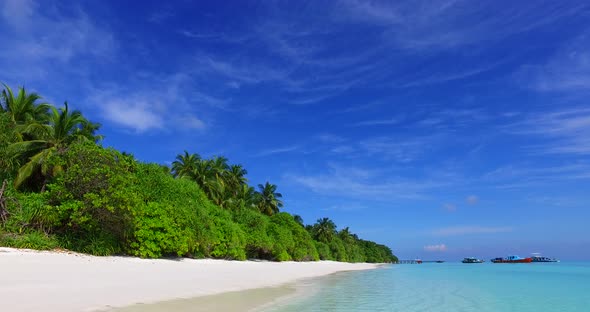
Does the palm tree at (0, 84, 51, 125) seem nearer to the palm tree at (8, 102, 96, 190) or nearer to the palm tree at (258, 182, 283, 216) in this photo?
the palm tree at (8, 102, 96, 190)

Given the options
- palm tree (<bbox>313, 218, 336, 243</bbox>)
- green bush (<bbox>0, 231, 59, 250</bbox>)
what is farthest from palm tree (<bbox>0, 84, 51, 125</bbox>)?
palm tree (<bbox>313, 218, 336, 243</bbox>)

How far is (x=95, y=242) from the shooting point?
1828 centimetres

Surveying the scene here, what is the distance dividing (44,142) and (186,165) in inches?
874

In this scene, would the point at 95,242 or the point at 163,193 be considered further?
the point at 163,193

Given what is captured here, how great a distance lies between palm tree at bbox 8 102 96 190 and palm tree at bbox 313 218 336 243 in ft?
208

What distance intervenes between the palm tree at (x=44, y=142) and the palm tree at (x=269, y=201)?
39068 millimetres

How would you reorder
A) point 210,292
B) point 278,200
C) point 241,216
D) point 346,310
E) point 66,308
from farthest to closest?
point 278,200
point 241,216
point 210,292
point 346,310
point 66,308

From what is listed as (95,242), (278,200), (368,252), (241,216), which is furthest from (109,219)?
(368,252)

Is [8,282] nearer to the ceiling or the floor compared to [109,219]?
nearer to the floor

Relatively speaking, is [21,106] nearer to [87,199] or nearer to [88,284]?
[87,199]

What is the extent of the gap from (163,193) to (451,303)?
16937 mm

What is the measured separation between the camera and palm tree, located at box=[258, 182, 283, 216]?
2527 inches

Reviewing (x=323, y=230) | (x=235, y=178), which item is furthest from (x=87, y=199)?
(x=323, y=230)

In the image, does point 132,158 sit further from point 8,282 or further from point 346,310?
point 346,310
